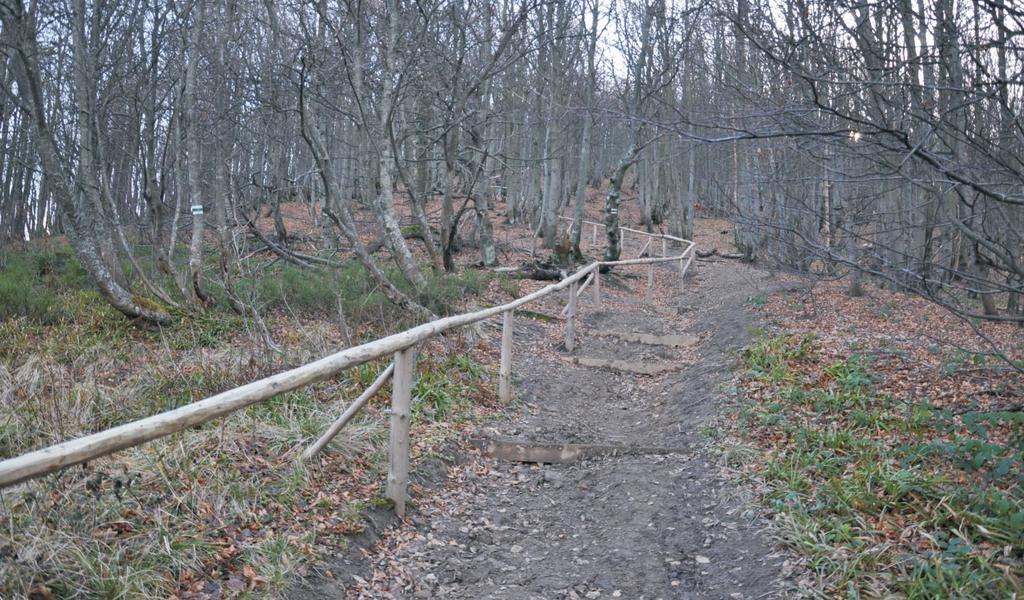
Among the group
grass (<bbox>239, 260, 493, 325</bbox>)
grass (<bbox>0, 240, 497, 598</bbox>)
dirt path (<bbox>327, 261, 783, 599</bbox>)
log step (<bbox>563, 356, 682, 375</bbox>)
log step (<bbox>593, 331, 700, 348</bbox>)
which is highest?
grass (<bbox>239, 260, 493, 325</bbox>)

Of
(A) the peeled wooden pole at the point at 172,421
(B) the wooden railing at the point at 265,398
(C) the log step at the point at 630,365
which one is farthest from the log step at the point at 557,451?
(C) the log step at the point at 630,365

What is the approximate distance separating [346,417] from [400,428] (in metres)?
0.34

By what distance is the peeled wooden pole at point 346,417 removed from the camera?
14.8 ft

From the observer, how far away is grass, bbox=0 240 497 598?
3.22 meters

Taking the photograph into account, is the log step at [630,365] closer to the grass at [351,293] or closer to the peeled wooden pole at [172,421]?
the grass at [351,293]

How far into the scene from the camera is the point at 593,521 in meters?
5.07

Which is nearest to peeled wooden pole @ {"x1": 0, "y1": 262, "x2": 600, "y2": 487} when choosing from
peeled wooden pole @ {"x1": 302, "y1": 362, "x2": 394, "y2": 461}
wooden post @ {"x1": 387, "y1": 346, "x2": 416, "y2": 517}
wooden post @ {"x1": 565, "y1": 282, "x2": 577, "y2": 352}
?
wooden post @ {"x1": 387, "y1": 346, "x2": 416, "y2": 517}

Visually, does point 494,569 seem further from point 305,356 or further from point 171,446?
point 305,356

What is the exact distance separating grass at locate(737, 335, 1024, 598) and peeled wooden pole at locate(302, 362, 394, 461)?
2523 mm

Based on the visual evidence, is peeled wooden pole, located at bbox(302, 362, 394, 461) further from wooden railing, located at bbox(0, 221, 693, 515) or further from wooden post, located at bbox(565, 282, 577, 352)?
wooden post, located at bbox(565, 282, 577, 352)

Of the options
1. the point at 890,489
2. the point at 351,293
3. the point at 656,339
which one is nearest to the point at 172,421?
the point at 890,489

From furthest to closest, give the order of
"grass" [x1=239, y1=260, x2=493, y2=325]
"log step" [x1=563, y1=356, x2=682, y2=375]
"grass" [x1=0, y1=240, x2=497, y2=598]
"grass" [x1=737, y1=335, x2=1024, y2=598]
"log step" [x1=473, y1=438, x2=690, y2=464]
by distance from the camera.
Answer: "log step" [x1=563, y1=356, x2=682, y2=375] < "grass" [x1=239, y1=260, x2=493, y2=325] < "log step" [x1=473, y1=438, x2=690, y2=464] < "grass" [x1=737, y1=335, x2=1024, y2=598] < "grass" [x1=0, y1=240, x2=497, y2=598]

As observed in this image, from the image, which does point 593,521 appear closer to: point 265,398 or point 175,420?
point 265,398

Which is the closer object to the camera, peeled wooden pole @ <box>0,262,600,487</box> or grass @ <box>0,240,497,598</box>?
peeled wooden pole @ <box>0,262,600,487</box>
